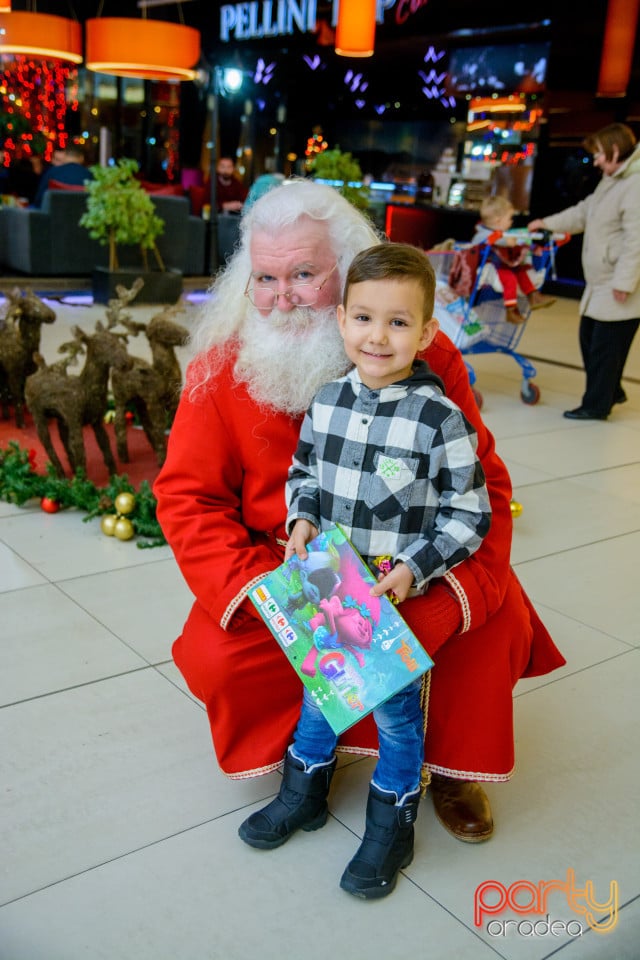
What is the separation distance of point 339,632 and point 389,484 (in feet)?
0.99

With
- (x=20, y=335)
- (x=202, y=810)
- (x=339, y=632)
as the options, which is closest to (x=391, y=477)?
(x=339, y=632)

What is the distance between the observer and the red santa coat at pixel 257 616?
76.0 inches

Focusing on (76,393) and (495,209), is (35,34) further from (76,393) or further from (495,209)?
(76,393)

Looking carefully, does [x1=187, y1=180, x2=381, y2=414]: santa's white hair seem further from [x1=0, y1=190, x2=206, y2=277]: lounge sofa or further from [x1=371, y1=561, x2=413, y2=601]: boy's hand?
[x1=0, y1=190, x2=206, y2=277]: lounge sofa

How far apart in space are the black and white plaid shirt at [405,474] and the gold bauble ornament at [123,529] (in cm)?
180

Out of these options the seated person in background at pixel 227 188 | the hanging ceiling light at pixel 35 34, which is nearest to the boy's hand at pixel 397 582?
the hanging ceiling light at pixel 35 34

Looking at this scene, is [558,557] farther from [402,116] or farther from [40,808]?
[402,116]

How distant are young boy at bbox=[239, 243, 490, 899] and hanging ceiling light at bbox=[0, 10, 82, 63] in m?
7.26

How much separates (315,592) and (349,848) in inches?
23.2

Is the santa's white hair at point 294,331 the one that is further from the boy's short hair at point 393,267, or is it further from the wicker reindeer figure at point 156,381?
the wicker reindeer figure at point 156,381

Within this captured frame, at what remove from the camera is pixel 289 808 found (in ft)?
6.45

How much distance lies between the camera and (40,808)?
2.04 metres

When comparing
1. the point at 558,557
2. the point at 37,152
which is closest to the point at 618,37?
the point at 558,557

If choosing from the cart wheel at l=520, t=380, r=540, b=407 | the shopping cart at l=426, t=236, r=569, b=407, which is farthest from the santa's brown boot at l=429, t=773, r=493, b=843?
the cart wheel at l=520, t=380, r=540, b=407
